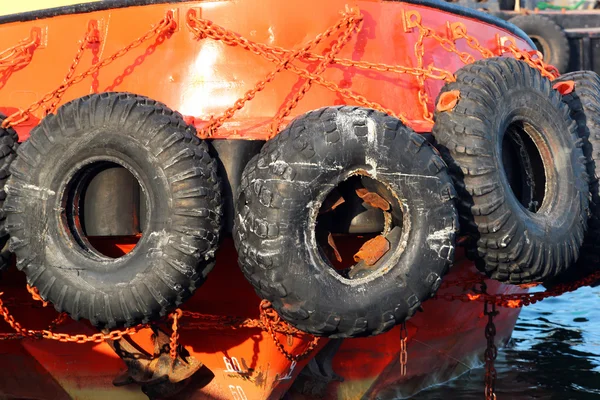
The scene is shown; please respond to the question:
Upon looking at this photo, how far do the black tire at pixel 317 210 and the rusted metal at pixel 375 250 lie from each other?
0.25ft

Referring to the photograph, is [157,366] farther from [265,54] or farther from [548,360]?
[548,360]

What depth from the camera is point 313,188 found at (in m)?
3.43

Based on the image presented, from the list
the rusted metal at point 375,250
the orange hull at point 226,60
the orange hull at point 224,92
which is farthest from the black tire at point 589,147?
the rusted metal at point 375,250

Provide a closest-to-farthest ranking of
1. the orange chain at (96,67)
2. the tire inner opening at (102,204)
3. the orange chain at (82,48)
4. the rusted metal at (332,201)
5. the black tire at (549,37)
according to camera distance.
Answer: the rusted metal at (332,201) < the tire inner opening at (102,204) < the orange chain at (96,67) < the orange chain at (82,48) < the black tire at (549,37)

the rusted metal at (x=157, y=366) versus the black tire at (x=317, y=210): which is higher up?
the black tire at (x=317, y=210)

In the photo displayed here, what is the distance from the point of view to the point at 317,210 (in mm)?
3471

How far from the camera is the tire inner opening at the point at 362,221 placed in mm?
3584

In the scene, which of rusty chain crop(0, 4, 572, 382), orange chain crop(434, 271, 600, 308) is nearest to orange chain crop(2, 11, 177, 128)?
rusty chain crop(0, 4, 572, 382)

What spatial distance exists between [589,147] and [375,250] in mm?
1508

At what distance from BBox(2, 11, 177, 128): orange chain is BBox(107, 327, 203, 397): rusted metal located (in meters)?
1.24

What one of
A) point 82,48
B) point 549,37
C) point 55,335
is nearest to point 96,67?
point 82,48

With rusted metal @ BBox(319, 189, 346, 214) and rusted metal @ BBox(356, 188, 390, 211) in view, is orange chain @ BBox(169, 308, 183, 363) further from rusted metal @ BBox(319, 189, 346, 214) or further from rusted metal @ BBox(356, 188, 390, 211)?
rusted metal @ BBox(356, 188, 390, 211)

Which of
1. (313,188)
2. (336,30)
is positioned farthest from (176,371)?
(336,30)

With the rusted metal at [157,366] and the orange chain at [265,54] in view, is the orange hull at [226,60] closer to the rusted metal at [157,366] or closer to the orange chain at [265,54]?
the orange chain at [265,54]
